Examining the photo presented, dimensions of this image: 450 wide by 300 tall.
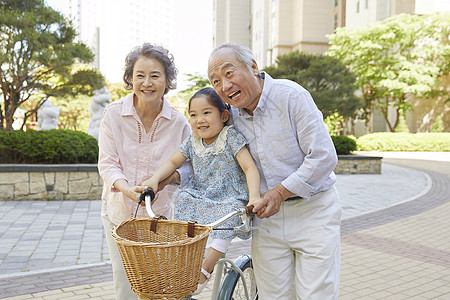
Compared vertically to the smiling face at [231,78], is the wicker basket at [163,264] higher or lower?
lower

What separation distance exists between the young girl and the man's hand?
0.06 metres

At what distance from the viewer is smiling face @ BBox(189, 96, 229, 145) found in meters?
2.21

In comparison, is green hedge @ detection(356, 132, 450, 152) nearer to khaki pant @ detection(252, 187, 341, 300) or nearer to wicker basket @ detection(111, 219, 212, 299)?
khaki pant @ detection(252, 187, 341, 300)

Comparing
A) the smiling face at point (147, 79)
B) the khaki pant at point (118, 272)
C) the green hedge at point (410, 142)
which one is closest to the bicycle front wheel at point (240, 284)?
the khaki pant at point (118, 272)

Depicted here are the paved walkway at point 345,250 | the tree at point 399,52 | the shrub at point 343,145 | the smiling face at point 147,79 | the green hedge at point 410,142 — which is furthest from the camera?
the tree at point 399,52

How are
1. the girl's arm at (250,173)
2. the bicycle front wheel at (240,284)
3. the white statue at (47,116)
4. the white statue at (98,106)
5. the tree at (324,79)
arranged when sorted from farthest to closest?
the tree at (324,79), the white statue at (47,116), the white statue at (98,106), the bicycle front wheel at (240,284), the girl's arm at (250,173)

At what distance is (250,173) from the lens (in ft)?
7.13

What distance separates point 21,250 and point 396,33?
26236 mm

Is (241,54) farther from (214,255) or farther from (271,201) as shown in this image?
(214,255)

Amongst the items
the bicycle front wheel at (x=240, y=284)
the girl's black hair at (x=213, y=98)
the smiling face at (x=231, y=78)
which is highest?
the smiling face at (x=231, y=78)

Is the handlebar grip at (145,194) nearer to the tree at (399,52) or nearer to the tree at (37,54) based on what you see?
the tree at (37,54)

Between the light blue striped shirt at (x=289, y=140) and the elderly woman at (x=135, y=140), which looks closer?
the light blue striped shirt at (x=289, y=140)

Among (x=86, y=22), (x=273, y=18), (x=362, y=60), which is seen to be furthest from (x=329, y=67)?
(x=86, y=22)

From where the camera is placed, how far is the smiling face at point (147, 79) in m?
2.37
